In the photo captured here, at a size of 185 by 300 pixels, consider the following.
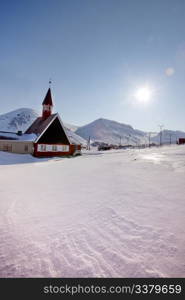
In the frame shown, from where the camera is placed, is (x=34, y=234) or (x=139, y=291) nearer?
(x=139, y=291)

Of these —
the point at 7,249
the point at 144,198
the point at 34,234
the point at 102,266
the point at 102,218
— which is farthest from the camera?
the point at 144,198

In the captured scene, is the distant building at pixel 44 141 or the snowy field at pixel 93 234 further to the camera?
the distant building at pixel 44 141

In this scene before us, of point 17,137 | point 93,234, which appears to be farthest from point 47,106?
point 93,234

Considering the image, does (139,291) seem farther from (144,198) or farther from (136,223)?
(144,198)

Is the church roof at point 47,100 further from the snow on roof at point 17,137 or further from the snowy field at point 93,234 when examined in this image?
the snowy field at point 93,234

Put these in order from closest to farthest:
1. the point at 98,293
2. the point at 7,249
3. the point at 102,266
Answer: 1. the point at 98,293
2. the point at 102,266
3. the point at 7,249

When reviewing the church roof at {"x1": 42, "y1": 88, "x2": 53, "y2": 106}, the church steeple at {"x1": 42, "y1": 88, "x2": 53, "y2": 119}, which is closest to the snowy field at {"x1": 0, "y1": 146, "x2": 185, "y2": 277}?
the church steeple at {"x1": 42, "y1": 88, "x2": 53, "y2": 119}

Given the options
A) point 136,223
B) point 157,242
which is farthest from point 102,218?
point 157,242

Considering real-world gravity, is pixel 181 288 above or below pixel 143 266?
below

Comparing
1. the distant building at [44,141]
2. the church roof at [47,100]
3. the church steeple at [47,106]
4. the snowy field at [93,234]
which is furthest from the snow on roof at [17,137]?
the snowy field at [93,234]

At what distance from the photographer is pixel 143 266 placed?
2.62 meters

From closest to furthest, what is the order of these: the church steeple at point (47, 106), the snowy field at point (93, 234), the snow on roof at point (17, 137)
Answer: the snowy field at point (93, 234) → the snow on roof at point (17, 137) → the church steeple at point (47, 106)

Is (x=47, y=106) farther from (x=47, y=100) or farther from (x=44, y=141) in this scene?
(x=44, y=141)

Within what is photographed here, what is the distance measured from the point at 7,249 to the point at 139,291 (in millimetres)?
2496
